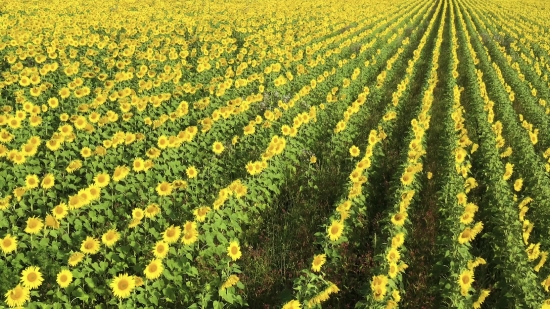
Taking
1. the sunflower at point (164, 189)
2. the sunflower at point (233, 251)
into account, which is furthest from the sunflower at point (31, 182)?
the sunflower at point (233, 251)

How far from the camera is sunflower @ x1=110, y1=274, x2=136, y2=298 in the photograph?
13.2 ft

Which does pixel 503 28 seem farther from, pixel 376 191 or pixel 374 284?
pixel 374 284

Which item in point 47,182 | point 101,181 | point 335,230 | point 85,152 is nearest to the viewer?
point 335,230

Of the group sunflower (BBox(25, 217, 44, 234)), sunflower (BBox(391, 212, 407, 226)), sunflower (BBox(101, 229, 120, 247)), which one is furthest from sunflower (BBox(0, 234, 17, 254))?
sunflower (BBox(391, 212, 407, 226))

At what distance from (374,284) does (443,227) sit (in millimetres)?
2289

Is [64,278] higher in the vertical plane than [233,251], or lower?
lower

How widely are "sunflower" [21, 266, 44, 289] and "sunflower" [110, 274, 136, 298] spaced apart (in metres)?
0.80

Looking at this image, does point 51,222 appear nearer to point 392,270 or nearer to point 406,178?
point 392,270

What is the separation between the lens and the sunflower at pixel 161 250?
4.38m

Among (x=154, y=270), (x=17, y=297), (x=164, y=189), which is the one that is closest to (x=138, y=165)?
(x=164, y=189)

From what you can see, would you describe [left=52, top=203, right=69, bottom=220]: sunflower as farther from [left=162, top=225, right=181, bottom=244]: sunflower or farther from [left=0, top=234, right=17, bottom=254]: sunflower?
[left=162, top=225, right=181, bottom=244]: sunflower

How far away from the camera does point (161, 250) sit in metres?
4.45

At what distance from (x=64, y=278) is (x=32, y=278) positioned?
0.36 metres

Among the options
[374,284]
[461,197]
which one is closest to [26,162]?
[374,284]
